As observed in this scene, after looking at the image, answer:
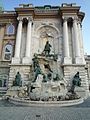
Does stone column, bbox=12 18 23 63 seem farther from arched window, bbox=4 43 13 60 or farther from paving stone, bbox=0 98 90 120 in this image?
paving stone, bbox=0 98 90 120

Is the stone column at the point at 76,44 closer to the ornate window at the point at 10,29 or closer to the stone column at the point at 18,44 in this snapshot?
the stone column at the point at 18,44

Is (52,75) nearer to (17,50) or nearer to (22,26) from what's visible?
(17,50)

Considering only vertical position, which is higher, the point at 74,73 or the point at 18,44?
the point at 18,44

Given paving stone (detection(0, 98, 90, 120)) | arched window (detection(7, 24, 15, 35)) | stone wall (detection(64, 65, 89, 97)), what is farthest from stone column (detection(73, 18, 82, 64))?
paving stone (detection(0, 98, 90, 120))

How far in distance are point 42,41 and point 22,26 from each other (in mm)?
4062

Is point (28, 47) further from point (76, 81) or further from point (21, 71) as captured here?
point (76, 81)

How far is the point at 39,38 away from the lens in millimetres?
24250

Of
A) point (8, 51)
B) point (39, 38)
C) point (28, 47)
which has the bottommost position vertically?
point (8, 51)

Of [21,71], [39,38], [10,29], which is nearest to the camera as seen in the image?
[21,71]

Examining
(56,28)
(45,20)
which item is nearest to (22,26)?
(45,20)

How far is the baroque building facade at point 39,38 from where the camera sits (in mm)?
20062

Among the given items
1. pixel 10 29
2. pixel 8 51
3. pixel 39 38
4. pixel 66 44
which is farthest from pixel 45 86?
pixel 10 29

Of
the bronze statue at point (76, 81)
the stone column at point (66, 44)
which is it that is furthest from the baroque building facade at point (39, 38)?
the bronze statue at point (76, 81)

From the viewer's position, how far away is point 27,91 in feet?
50.0
